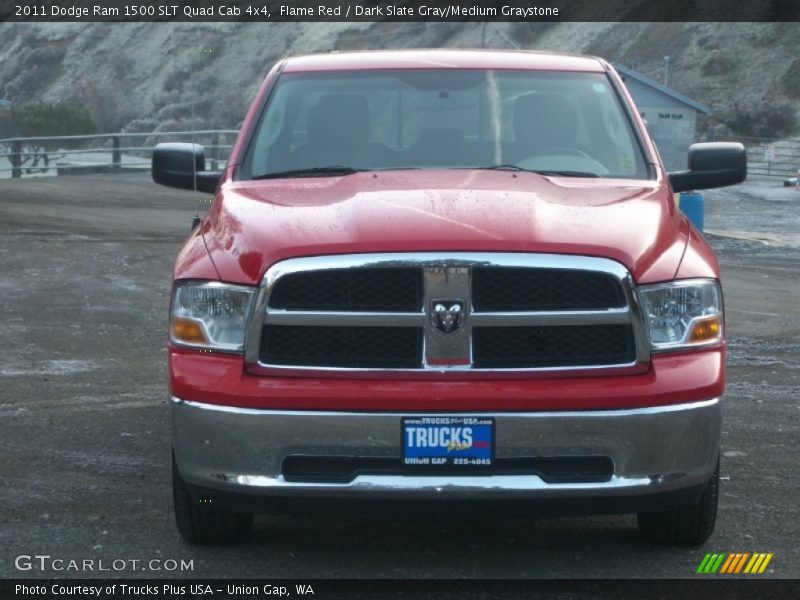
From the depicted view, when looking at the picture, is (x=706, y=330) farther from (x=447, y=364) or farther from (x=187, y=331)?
(x=187, y=331)

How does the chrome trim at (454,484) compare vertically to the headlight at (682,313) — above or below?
below

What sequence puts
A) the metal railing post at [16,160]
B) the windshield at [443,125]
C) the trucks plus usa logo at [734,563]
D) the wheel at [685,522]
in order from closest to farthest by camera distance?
the trucks plus usa logo at [734,563], the wheel at [685,522], the windshield at [443,125], the metal railing post at [16,160]

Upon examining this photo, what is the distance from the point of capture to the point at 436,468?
15.8 ft

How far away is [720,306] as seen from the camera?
17.0ft

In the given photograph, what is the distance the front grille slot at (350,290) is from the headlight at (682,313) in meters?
0.79

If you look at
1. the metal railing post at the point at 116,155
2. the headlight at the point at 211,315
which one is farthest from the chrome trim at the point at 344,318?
the metal railing post at the point at 116,155

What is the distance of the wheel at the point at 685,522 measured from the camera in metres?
5.30

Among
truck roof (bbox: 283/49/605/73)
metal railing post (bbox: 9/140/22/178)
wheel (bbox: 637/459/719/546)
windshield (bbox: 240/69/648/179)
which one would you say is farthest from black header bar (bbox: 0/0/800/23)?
wheel (bbox: 637/459/719/546)

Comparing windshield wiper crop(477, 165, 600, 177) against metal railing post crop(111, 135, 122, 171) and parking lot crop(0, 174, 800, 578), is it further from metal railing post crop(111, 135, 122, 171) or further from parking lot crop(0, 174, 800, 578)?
metal railing post crop(111, 135, 122, 171)

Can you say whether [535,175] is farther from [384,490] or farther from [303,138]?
[384,490]

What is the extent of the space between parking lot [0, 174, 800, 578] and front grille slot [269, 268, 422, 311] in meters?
0.96

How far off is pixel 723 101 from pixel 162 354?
5180 centimetres

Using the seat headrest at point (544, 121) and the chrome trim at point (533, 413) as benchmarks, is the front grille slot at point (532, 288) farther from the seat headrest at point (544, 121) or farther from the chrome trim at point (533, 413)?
the seat headrest at point (544, 121)

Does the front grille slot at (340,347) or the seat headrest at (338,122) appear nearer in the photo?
the front grille slot at (340,347)
